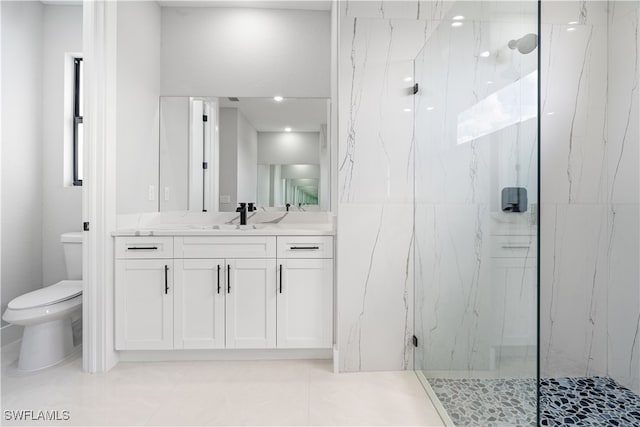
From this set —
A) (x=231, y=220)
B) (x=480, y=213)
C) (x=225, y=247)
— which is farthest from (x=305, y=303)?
(x=480, y=213)

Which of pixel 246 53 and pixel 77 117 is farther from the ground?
pixel 246 53

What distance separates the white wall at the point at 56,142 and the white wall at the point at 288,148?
1559 millimetres

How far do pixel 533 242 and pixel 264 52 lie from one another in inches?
98.9

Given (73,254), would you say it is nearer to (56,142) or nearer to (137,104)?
(56,142)

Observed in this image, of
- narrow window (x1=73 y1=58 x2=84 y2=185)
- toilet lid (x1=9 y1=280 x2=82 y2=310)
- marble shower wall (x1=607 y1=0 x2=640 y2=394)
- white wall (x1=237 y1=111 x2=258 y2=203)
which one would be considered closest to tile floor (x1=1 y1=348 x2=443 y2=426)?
toilet lid (x1=9 y1=280 x2=82 y2=310)

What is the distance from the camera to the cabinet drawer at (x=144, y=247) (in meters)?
2.12

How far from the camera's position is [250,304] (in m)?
2.15

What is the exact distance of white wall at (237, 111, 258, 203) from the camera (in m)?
2.75

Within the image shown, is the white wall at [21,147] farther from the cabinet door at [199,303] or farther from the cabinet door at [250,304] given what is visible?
the cabinet door at [250,304]

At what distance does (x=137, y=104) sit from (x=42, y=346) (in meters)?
1.70

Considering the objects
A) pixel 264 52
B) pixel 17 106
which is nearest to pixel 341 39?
pixel 264 52

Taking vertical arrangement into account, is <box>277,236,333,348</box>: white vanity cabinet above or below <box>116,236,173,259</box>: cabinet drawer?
below

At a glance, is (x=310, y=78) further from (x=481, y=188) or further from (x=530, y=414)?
(x=530, y=414)

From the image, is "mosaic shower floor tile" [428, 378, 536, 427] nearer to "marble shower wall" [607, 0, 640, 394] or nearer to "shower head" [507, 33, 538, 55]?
"shower head" [507, 33, 538, 55]
